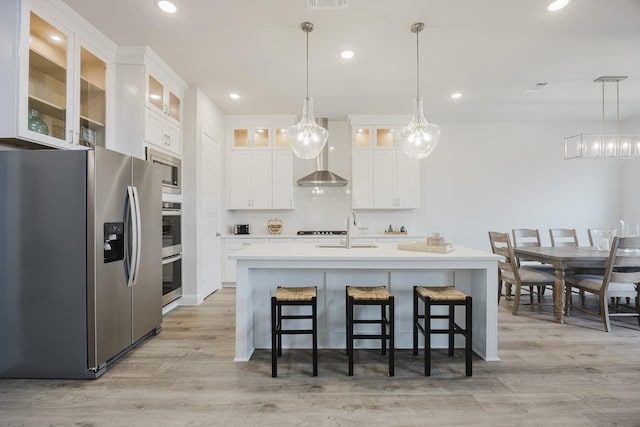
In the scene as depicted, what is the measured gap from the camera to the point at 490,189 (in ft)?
19.0

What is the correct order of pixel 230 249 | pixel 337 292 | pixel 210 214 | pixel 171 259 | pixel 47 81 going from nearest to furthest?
pixel 47 81
pixel 337 292
pixel 171 259
pixel 210 214
pixel 230 249

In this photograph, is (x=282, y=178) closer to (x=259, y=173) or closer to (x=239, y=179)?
(x=259, y=173)

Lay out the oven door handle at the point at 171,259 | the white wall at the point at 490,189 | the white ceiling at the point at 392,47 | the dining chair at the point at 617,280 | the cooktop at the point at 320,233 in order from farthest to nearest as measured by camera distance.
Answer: the white wall at the point at 490,189 → the cooktop at the point at 320,233 → the oven door handle at the point at 171,259 → the dining chair at the point at 617,280 → the white ceiling at the point at 392,47

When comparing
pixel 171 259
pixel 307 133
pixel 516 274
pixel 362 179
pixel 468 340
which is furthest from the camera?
pixel 362 179

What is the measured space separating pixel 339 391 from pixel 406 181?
12.9 ft

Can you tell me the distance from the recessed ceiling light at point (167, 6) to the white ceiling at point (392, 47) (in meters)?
0.07

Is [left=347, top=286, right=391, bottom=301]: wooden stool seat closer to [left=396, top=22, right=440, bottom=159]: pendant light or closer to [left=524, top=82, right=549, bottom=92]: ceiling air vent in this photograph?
[left=396, top=22, right=440, bottom=159]: pendant light

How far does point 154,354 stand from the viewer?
2.76m

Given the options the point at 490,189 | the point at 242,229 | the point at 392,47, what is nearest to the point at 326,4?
the point at 392,47

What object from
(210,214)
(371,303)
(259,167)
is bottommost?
(371,303)

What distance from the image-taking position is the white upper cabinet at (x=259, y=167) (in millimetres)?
5461

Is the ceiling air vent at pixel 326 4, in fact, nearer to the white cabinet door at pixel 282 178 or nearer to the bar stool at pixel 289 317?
the bar stool at pixel 289 317

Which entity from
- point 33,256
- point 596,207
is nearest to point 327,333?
point 33,256

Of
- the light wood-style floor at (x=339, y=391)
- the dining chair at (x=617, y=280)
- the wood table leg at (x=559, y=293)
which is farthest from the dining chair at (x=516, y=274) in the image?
the light wood-style floor at (x=339, y=391)
